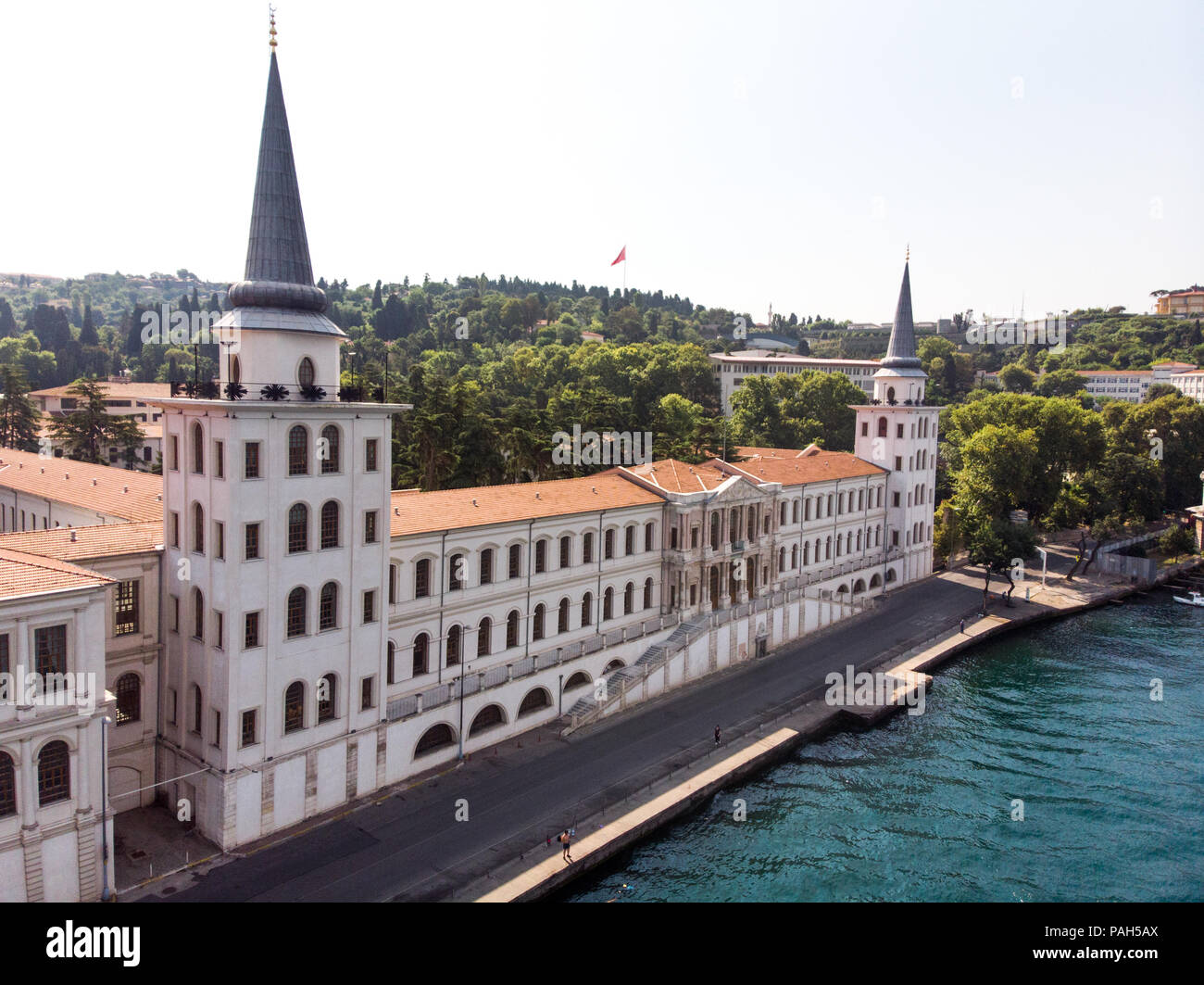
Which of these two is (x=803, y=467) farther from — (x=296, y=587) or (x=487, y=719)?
(x=296, y=587)

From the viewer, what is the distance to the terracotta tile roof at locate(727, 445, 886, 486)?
58.8 meters

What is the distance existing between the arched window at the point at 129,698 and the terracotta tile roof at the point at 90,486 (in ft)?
21.9

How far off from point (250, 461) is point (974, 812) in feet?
104

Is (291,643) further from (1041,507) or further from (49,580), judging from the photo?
(1041,507)

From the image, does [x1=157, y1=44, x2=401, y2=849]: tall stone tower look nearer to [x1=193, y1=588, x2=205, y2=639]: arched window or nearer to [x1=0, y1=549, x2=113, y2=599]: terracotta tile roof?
[x1=193, y1=588, x2=205, y2=639]: arched window

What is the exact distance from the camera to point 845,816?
35.7m

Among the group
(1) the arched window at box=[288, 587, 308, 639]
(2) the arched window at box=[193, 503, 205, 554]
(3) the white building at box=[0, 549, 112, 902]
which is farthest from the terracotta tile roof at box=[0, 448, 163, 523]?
(3) the white building at box=[0, 549, 112, 902]

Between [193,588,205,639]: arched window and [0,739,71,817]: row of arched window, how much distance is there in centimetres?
607

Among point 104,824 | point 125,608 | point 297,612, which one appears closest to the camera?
point 104,824

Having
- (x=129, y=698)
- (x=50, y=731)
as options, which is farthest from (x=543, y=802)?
(x=50, y=731)

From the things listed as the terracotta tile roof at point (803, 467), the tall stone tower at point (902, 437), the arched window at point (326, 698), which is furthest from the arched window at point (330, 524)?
the tall stone tower at point (902, 437)

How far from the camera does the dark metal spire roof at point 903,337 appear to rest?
7062 centimetres

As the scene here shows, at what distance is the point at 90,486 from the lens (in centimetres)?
4097
